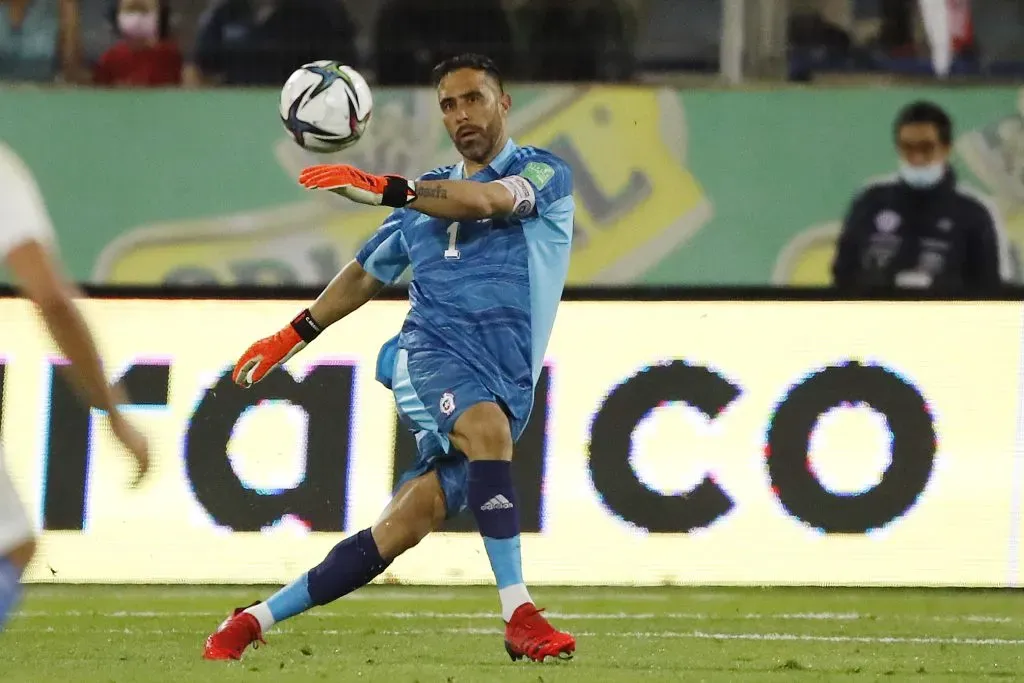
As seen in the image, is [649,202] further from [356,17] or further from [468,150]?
[468,150]

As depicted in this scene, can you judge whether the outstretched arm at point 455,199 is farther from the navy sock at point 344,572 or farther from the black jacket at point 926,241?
the black jacket at point 926,241

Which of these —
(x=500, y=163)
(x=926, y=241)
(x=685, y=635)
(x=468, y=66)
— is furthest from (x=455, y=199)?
(x=926, y=241)

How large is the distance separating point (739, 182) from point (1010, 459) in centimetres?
273

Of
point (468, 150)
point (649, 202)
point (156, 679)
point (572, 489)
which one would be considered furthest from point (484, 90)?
point (649, 202)

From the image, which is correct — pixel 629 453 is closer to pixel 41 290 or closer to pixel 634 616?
pixel 634 616

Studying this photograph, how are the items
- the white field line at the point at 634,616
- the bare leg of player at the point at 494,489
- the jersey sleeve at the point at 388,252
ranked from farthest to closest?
the white field line at the point at 634,616
the jersey sleeve at the point at 388,252
the bare leg of player at the point at 494,489

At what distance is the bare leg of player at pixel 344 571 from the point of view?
247 inches

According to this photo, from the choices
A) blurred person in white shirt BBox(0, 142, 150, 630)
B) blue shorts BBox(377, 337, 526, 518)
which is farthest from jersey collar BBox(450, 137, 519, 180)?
blurred person in white shirt BBox(0, 142, 150, 630)

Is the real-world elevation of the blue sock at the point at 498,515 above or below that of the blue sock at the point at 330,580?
above

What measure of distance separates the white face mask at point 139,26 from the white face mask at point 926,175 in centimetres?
418

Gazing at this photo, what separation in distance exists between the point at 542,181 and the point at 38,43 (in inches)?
214

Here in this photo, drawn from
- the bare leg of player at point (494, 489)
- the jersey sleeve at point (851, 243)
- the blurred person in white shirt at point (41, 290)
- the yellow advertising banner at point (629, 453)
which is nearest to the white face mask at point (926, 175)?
the jersey sleeve at point (851, 243)

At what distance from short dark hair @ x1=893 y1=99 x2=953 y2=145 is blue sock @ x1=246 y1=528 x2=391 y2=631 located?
5078mm

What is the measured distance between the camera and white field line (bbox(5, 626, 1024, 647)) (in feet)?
23.4
